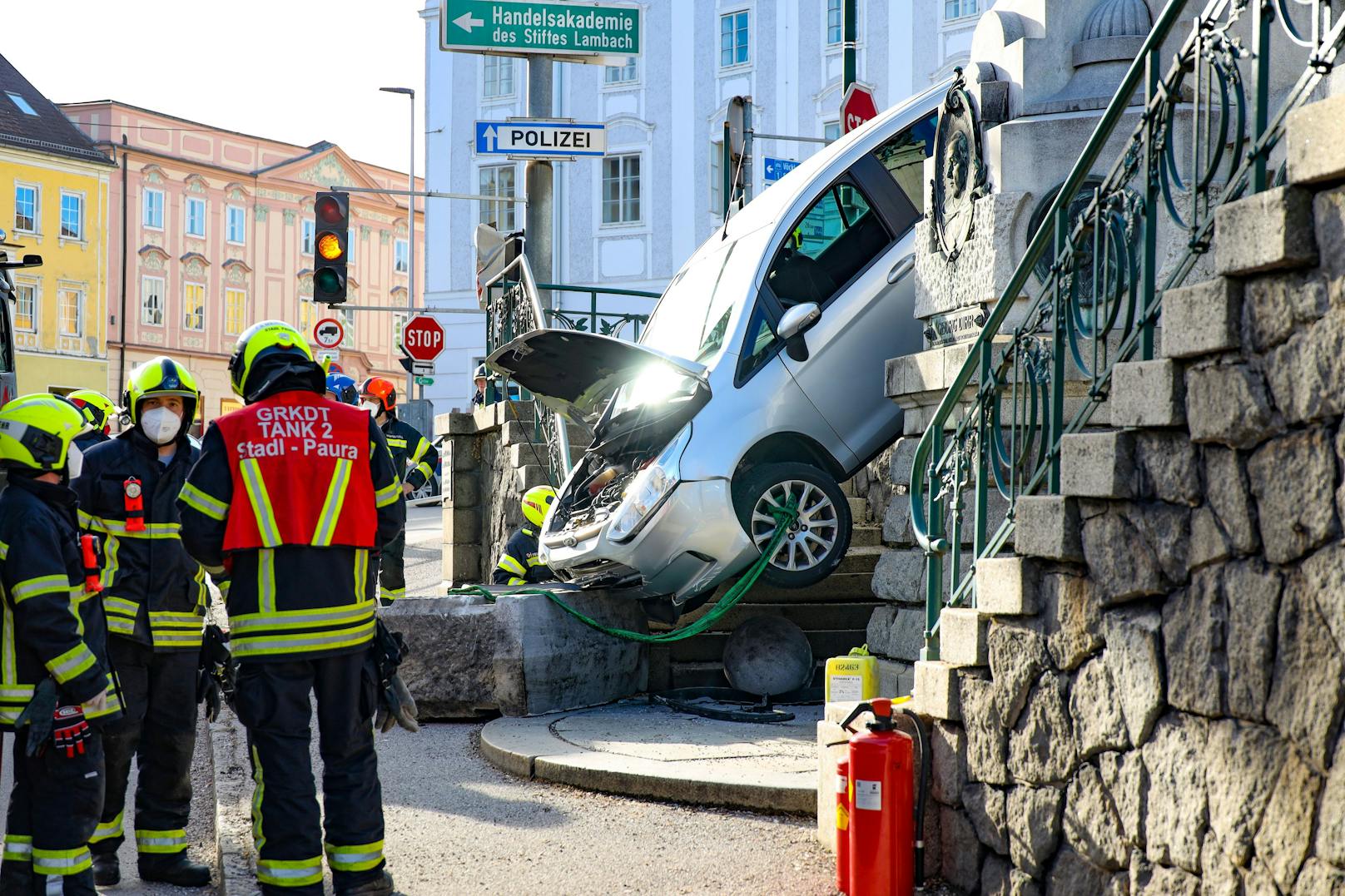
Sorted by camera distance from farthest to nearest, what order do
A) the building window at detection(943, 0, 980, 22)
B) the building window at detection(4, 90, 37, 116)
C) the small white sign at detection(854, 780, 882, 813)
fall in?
the building window at detection(4, 90, 37, 116)
the building window at detection(943, 0, 980, 22)
the small white sign at detection(854, 780, 882, 813)

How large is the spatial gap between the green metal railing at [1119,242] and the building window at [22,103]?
164ft

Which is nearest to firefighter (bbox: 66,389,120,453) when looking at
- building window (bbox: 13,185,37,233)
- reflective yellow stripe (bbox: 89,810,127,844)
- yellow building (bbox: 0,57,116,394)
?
reflective yellow stripe (bbox: 89,810,127,844)

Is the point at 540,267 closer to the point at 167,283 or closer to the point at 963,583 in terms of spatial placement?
the point at 963,583

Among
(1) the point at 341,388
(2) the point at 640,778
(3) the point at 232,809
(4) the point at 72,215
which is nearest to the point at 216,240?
(4) the point at 72,215

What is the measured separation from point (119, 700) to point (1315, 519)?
3786 mm

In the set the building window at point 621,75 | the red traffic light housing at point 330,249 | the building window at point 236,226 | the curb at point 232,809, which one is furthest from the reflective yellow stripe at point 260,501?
Result: the building window at point 236,226

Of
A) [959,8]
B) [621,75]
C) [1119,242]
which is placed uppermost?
[959,8]

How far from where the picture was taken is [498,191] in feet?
124

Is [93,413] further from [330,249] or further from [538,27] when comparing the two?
[538,27]

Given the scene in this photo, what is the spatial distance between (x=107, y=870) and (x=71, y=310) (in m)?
49.1

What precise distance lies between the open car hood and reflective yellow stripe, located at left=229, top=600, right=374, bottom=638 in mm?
4143

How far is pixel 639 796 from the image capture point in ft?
23.3

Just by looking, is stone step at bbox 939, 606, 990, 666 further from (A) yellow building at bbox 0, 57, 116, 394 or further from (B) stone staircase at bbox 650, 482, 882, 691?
(A) yellow building at bbox 0, 57, 116, 394

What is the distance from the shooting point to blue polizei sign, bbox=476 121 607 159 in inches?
542
